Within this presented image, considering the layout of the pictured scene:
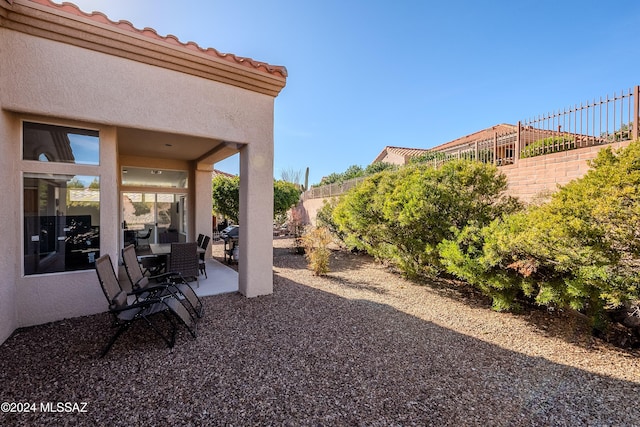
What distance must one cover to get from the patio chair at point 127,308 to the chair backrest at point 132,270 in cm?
70

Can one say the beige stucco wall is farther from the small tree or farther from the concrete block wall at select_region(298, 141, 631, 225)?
the small tree

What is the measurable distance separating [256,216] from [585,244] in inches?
235

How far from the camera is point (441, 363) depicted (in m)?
3.87

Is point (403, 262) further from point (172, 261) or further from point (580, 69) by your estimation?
point (580, 69)

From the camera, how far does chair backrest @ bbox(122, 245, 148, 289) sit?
530cm

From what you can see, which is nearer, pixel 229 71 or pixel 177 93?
pixel 177 93

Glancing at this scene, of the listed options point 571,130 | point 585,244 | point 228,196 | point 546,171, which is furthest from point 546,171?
point 228,196

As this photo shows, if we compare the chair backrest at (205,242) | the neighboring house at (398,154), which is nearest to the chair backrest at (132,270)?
the chair backrest at (205,242)

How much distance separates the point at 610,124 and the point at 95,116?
34.9 ft

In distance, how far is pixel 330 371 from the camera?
3600mm

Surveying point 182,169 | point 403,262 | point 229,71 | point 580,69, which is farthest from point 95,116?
point 580,69

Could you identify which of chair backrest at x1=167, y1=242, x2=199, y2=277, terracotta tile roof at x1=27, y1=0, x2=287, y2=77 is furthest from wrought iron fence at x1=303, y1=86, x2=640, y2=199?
chair backrest at x1=167, y1=242, x2=199, y2=277

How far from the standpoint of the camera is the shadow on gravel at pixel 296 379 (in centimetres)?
280

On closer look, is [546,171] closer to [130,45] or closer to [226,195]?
[130,45]
